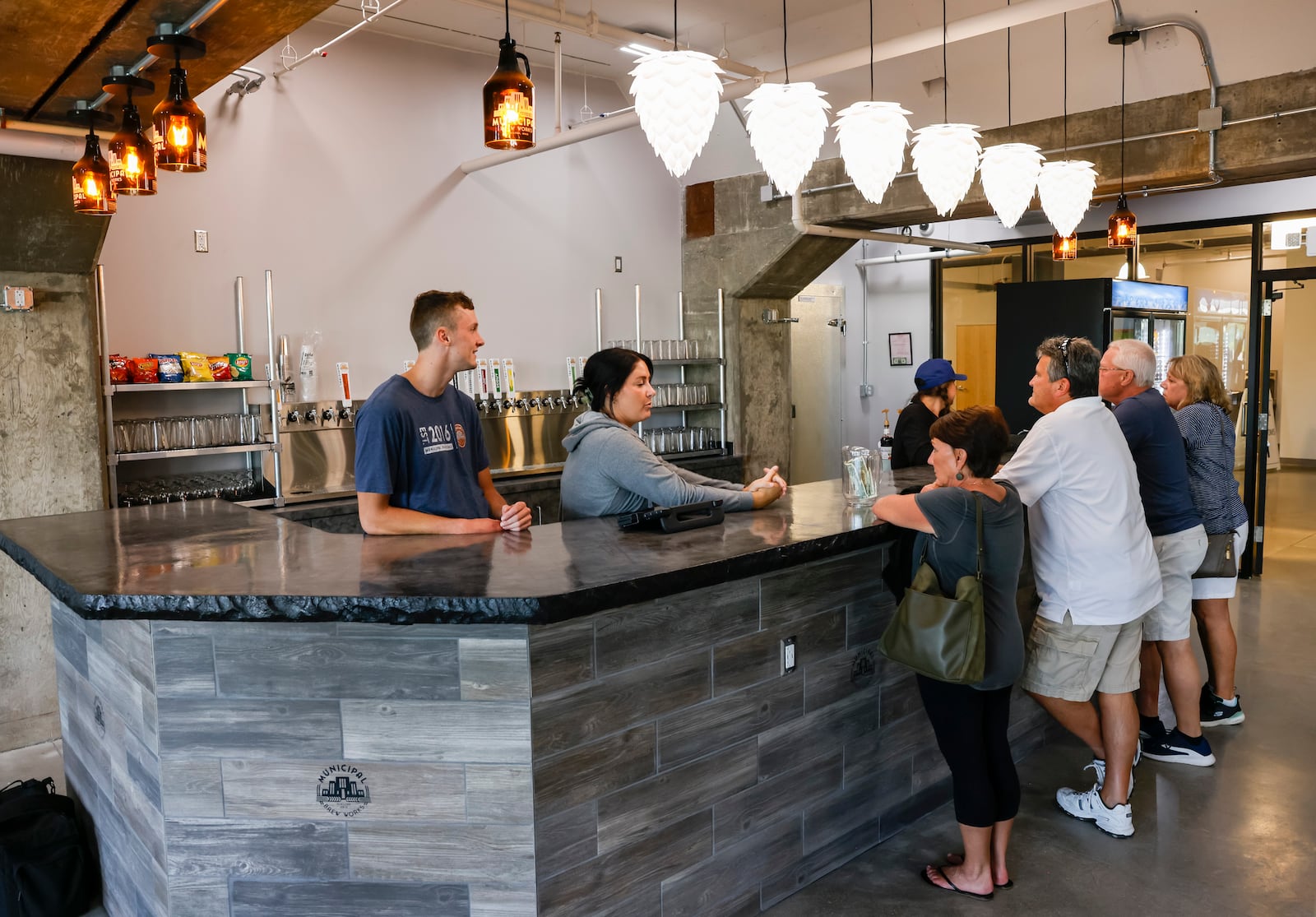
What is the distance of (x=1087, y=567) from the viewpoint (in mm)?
3123

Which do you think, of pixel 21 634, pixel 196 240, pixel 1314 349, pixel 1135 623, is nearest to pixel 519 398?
pixel 196 240

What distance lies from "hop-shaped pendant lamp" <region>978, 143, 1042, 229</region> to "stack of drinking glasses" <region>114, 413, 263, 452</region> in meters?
3.94

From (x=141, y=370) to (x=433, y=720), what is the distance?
11.6 feet

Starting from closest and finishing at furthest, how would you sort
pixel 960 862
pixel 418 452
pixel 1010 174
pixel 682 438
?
pixel 960 862
pixel 418 452
pixel 1010 174
pixel 682 438

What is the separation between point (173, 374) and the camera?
5.03 meters

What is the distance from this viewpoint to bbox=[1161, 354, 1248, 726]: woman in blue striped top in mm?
4176

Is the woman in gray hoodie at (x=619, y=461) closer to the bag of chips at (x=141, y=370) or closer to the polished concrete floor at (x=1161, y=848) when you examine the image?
the polished concrete floor at (x=1161, y=848)

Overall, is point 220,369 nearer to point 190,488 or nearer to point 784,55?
point 190,488

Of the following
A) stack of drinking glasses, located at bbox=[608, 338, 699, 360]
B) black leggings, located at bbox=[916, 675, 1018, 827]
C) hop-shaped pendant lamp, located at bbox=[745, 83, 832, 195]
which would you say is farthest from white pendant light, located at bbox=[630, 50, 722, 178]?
stack of drinking glasses, located at bbox=[608, 338, 699, 360]

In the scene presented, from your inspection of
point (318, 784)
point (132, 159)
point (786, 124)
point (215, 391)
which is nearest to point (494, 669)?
point (318, 784)

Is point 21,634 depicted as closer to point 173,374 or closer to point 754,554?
point 173,374

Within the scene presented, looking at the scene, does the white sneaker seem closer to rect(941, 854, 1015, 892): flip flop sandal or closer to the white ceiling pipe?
rect(941, 854, 1015, 892): flip flop sandal

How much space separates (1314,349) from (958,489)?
828 centimetres

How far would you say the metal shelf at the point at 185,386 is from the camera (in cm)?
487
